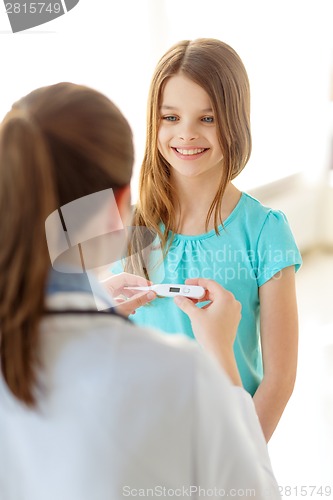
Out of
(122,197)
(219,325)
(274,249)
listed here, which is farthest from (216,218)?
(122,197)

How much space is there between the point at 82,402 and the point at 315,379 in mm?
1818


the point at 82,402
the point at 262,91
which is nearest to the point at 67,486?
the point at 82,402

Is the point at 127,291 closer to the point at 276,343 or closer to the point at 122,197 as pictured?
the point at 276,343

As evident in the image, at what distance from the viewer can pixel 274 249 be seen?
1.20 m

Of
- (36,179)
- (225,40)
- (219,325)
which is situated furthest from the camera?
(225,40)

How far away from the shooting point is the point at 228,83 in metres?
1.15

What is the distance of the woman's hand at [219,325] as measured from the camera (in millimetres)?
812

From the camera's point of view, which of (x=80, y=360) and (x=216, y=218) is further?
(x=216, y=218)

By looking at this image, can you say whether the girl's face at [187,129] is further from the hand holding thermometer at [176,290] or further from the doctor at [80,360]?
the doctor at [80,360]

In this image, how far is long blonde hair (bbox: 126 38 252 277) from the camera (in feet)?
3.76

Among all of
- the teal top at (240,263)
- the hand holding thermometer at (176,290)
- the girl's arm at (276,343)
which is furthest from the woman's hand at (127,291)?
the girl's arm at (276,343)

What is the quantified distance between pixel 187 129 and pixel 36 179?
625 mm

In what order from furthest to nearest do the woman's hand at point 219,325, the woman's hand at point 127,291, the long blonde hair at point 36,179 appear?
the woman's hand at point 127,291, the woman's hand at point 219,325, the long blonde hair at point 36,179

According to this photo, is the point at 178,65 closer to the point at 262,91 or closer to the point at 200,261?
the point at 200,261
